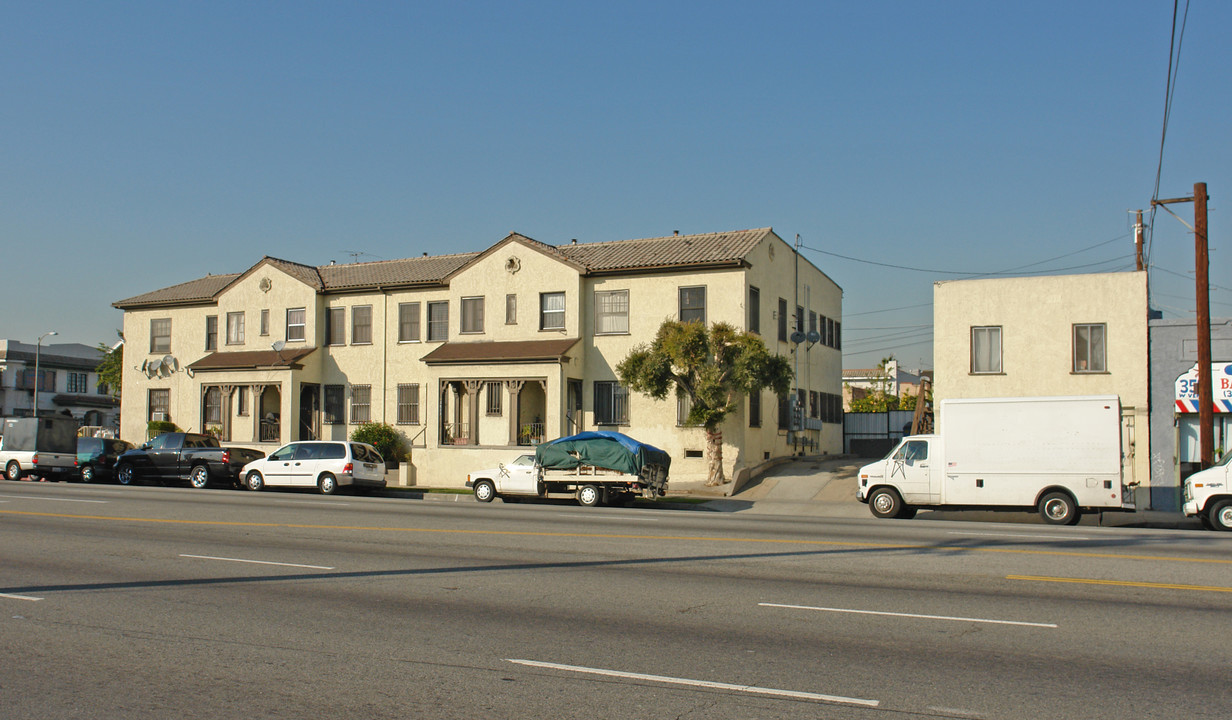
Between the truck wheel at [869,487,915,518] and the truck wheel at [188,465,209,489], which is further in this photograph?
the truck wheel at [188,465,209,489]

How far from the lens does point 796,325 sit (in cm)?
3691

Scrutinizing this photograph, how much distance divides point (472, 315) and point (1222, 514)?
24.2m

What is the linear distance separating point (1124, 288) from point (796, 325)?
1166cm

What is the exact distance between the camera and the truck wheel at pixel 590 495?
26.0 meters

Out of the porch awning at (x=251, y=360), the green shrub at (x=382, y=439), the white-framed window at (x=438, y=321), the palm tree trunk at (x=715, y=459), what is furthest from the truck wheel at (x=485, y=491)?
the porch awning at (x=251, y=360)

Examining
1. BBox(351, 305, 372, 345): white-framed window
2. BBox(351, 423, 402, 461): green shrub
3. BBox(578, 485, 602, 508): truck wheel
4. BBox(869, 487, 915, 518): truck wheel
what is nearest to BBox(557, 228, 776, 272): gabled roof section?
BBox(351, 305, 372, 345): white-framed window

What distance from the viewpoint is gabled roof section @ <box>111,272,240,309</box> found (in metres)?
42.9

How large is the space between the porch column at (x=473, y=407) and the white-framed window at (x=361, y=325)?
5750 mm

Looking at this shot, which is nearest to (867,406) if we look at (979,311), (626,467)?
(979,311)

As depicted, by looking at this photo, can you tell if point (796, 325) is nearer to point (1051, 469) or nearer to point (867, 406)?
point (1051, 469)

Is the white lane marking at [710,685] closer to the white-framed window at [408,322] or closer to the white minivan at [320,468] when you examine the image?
the white minivan at [320,468]

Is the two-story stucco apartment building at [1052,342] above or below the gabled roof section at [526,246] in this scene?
below

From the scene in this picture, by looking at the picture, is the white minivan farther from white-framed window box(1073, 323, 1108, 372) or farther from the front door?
white-framed window box(1073, 323, 1108, 372)

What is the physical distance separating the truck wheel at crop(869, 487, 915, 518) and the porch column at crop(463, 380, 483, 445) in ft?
51.1
